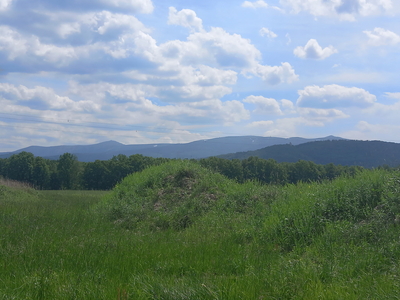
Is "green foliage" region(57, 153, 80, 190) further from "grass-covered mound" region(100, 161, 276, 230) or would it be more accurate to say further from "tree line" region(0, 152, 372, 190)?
"grass-covered mound" region(100, 161, 276, 230)

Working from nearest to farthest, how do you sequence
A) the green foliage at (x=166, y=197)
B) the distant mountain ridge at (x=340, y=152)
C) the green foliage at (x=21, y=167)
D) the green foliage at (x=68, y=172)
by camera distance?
the green foliage at (x=166, y=197), the distant mountain ridge at (x=340, y=152), the green foliage at (x=21, y=167), the green foliage at (x=68, y=172)

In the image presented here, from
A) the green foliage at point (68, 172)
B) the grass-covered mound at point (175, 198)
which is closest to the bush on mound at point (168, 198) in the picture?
the grass-covered mound at point (175, 198)

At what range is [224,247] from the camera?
359 inches

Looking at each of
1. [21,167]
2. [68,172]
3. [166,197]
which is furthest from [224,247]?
[21,167]

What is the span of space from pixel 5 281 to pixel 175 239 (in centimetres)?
505

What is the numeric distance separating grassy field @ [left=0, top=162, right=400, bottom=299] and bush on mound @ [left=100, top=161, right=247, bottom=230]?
92mm

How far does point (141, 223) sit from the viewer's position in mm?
13320

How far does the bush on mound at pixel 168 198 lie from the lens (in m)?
13.6

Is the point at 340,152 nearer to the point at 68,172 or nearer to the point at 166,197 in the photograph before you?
the point at 68,172

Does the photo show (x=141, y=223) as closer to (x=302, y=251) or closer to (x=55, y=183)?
(x=302, y=251)

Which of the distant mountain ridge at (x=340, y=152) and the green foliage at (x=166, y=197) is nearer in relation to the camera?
the green foliage at (x=166, y=197)

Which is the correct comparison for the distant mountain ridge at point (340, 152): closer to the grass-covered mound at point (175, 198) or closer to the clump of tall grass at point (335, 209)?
the grass-covered mound at point (175, 198)

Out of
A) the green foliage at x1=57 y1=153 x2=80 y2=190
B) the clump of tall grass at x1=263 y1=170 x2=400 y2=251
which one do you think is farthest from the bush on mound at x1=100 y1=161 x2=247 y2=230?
the green foliage at x1=57 y1=153 x2=80 y2=190

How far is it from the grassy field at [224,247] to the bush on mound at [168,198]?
92 mm
